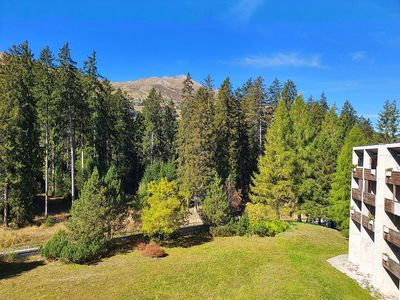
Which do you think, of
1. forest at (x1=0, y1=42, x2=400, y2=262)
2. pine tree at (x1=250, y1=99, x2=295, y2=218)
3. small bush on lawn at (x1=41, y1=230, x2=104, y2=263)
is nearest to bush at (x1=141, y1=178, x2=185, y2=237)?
forest at (x1=0, y1=42, x2=400, y2=262)

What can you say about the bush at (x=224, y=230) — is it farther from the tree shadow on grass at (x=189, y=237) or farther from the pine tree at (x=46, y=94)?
the pine tree at (x=46, y=94)

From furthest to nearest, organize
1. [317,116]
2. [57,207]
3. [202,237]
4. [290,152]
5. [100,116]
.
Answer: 1. [317,116]
2. [100,116]
3. [57,207]
4. [290,152]
5. [202,237]

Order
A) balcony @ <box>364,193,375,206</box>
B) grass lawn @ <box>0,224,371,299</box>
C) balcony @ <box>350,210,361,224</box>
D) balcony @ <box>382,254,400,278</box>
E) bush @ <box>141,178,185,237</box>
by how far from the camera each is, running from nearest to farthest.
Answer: balcony @ <box>382,254,400,278</box>, grass lawn @ <box>0,224,371,299</box>, balcony @ <box>364,193,375,206</box>, balcony @ <box>350,210,361,224</box>, bush @ <box>141,178,185,237</box>

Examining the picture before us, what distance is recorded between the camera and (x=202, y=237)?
119ft

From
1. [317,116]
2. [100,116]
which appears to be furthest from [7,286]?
[317,116]

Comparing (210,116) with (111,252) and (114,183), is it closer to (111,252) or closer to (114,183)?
(114,183)

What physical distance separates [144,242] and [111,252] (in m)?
3.91

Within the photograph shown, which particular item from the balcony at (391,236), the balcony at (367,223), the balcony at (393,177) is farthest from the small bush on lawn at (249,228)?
the balcony at (393,177)

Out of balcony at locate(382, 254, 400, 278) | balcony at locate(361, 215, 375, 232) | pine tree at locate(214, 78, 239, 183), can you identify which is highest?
pine tree at locate(214, 78, 239, 183)

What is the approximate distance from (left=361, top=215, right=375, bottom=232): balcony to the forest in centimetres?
812

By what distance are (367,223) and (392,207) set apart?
17.1 feet

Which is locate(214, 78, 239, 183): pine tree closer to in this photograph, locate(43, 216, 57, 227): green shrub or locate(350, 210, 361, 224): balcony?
locate(350, 210, 361, 224): balcony

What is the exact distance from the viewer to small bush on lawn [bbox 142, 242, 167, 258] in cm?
2920

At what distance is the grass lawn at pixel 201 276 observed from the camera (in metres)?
21.3
